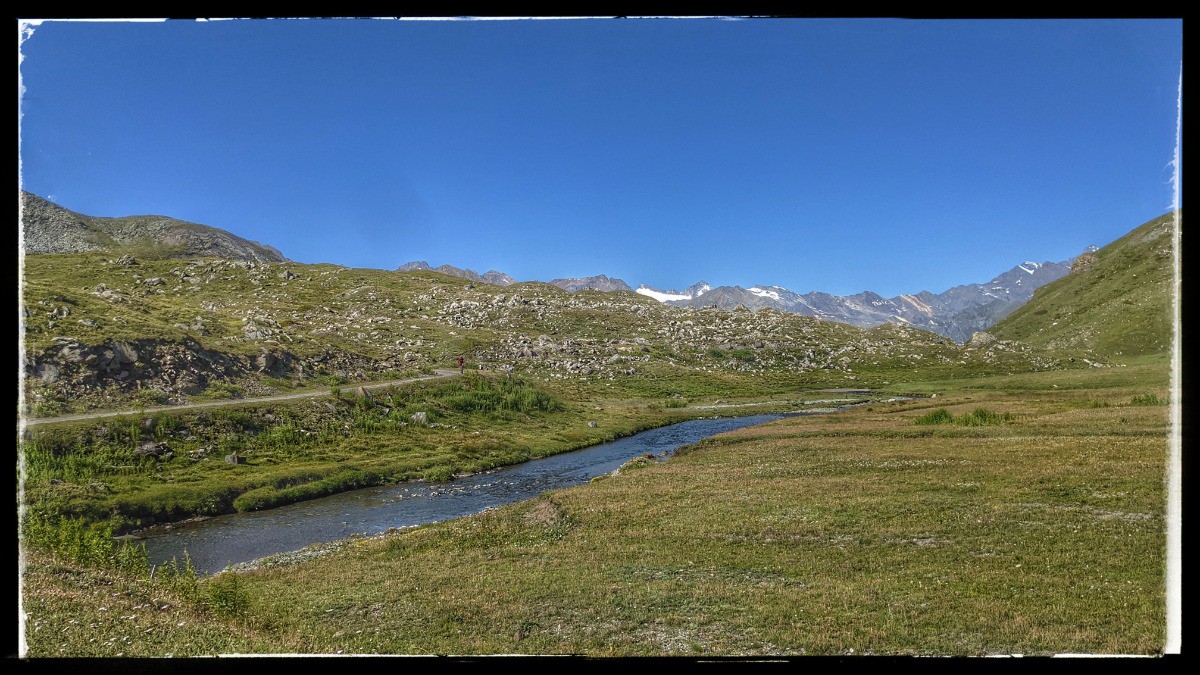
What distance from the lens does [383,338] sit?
3917 inches

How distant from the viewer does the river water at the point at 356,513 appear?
1023 inches

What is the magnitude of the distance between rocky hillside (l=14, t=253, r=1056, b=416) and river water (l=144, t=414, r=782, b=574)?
36.2ft

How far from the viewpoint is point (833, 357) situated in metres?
156

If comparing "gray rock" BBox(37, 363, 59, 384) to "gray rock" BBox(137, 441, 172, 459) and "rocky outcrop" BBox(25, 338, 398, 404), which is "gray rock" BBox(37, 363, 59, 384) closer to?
"rocky outcrop" BBox(25, 338, 398, 404)

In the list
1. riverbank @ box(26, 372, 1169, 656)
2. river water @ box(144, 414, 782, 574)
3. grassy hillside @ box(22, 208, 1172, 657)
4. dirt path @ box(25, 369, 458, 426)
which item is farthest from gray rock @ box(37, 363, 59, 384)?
riverbank @ box(26, 372, 1169, 656)

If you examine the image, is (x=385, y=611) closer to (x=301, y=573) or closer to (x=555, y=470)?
(x=301, y=573)

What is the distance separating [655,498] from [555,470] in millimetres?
19825

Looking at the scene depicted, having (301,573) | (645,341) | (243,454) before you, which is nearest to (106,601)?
(301,573)

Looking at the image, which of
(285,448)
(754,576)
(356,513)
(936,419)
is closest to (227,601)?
(754,576)

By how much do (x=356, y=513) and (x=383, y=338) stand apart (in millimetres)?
71827

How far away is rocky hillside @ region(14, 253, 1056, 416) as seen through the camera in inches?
1662

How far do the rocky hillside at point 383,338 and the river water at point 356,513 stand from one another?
11.0 metres

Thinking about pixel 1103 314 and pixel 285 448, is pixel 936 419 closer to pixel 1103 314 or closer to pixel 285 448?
pixel 285 448

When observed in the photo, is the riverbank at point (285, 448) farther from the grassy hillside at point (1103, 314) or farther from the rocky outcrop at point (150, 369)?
the grassy hillside at point (1103, 314)
